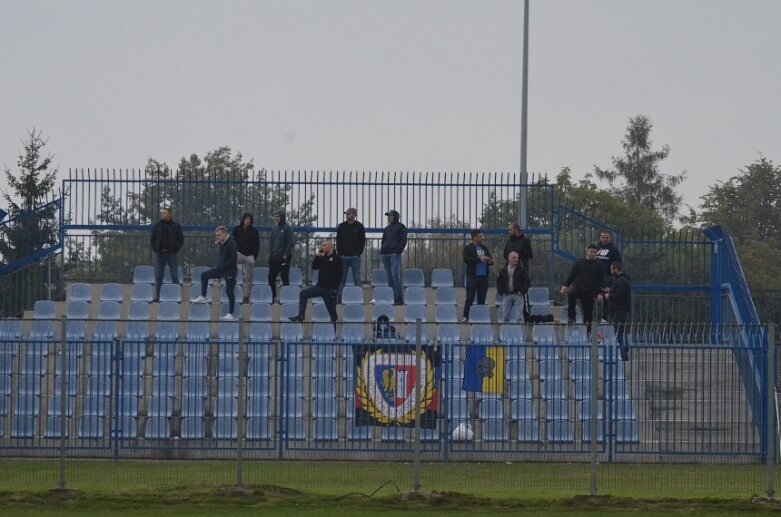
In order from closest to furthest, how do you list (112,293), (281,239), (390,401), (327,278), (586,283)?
(390,401) < (586,283) < (327,278) < (281,239) < (112,293)

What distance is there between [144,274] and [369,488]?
459 inches

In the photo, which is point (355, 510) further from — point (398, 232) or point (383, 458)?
point (398, 232)

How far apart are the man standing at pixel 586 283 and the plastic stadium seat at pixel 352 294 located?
390 cm

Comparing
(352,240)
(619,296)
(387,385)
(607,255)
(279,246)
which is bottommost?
(387,385)

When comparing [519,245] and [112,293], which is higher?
[519,245]

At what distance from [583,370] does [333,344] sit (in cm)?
339

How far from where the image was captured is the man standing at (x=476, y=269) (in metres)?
25.4

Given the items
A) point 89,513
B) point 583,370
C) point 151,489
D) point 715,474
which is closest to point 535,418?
point 583,370

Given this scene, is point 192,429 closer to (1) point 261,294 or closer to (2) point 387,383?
(2) point 387,383

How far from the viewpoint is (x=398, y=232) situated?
26.4 meters

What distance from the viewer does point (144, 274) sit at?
2791 centimetres

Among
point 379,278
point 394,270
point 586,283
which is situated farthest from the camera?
point 379,278

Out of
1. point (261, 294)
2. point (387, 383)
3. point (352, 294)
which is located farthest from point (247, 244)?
point (387, 383)

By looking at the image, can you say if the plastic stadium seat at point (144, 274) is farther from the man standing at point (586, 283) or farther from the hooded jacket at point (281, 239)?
the man standing at point (586, 283)
